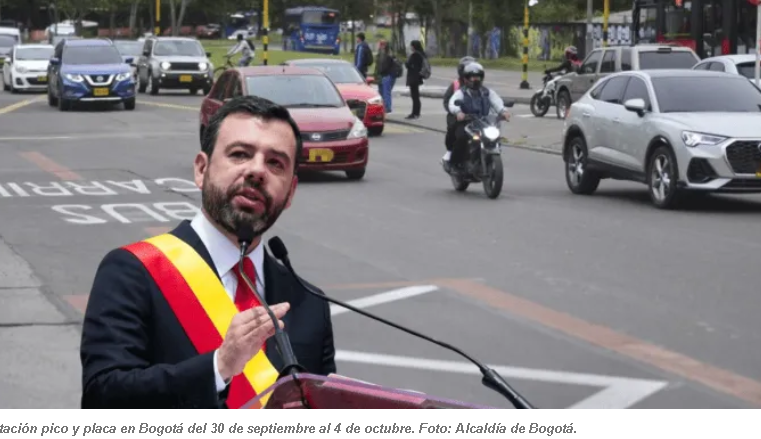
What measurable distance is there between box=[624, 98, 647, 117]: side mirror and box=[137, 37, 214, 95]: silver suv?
30044 millimetres

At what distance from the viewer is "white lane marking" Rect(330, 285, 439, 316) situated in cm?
1104

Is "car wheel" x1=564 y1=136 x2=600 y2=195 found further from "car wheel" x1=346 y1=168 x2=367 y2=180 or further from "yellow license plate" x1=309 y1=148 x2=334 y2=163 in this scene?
"yellow license plate" x1=309 y1=148 x2=334 y2=163

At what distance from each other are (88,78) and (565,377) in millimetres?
31015

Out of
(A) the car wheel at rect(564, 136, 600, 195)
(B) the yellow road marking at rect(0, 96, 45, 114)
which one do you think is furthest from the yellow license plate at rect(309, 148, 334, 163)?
(B) the yellow road marking at rect(0, 96, 45, 114)

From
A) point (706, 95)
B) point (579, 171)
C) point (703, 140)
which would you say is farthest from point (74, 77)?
point (703, 140)

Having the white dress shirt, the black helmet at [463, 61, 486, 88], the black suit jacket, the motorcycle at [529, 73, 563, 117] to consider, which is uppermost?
the white dress shirt

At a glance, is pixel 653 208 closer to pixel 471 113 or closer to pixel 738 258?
pixel 471 113

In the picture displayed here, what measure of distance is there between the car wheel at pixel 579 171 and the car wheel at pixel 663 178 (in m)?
1.50

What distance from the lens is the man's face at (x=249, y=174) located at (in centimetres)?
328

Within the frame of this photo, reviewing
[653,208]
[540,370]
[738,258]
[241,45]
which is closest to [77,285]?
[540,370]

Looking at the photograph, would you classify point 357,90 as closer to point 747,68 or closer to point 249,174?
point 747,68

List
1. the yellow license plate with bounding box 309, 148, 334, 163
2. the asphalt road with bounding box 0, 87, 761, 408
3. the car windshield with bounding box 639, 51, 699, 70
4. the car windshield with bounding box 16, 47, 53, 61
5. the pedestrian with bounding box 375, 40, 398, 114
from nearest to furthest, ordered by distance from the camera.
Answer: the asphalt road with bounding box 0, 87, 761, 408 < the yellow license plate with bounding box 309, 148, 334, 163 < the car windshield with bounding box 639, 51, 699, 70 < the pedestrian with bounding box 375, 40, 398, 114 < the car windshield with bounding box 16, 47, 53, 61
